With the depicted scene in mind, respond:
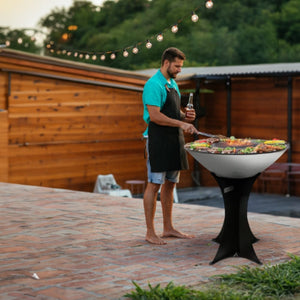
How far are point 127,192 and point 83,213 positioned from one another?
739 cm

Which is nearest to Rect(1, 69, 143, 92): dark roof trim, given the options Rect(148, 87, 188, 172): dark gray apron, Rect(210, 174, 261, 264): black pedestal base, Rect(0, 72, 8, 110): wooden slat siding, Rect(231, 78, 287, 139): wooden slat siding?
Rect(0, 72, 8, 110): wooden slat siding

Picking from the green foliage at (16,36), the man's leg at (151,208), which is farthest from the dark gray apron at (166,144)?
the green foliage at (16,36)

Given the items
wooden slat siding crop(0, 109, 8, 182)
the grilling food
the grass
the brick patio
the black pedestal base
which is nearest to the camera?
the grass

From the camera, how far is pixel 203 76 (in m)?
17.8

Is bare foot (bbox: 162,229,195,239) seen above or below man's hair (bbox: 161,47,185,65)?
below

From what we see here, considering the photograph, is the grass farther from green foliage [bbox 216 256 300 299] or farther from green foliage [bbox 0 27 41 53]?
green foliage [bbox 0 27 41 53]

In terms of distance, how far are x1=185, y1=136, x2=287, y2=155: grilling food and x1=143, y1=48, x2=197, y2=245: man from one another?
1.12 feet

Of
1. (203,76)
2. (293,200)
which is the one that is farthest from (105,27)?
(293,200)

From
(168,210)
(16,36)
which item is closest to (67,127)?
(168,210)

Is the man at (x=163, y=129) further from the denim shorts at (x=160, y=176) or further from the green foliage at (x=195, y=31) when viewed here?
the green foliage at (x=195, y=31)

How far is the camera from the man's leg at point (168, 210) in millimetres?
6383

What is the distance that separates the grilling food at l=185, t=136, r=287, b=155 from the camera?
5.47 meters

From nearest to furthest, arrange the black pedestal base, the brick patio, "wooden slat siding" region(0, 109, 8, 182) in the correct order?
1. the brick patio
2. the black pedestal base
3. "wooden slat siding" region(0, 109, 8, 182)

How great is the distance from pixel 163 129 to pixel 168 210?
30.9 inches
